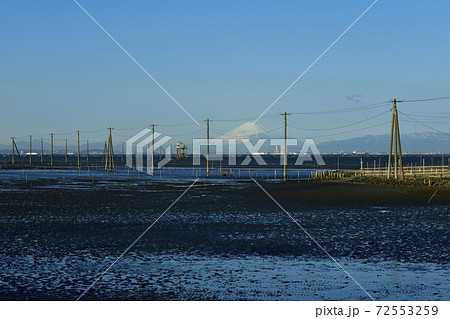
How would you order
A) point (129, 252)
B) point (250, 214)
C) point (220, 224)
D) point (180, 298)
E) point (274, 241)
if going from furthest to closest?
point (250, 214), point (220, 224), point (274, 241), point (129, 252), point (180, 298)

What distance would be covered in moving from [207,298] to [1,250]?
8.73 m

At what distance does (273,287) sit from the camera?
12555 millimetres

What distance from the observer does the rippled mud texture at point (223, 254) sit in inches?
484

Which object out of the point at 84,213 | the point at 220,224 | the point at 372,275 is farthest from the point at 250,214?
the point at 372,275

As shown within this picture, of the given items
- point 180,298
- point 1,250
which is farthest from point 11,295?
point 1,250

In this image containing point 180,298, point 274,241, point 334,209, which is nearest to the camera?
point 180,298

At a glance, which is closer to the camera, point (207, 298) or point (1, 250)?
point (207, 298)

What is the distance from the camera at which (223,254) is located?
17016mm

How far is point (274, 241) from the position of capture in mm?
19781

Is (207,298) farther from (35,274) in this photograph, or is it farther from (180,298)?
(35,274)

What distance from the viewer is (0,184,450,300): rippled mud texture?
12.3 m
